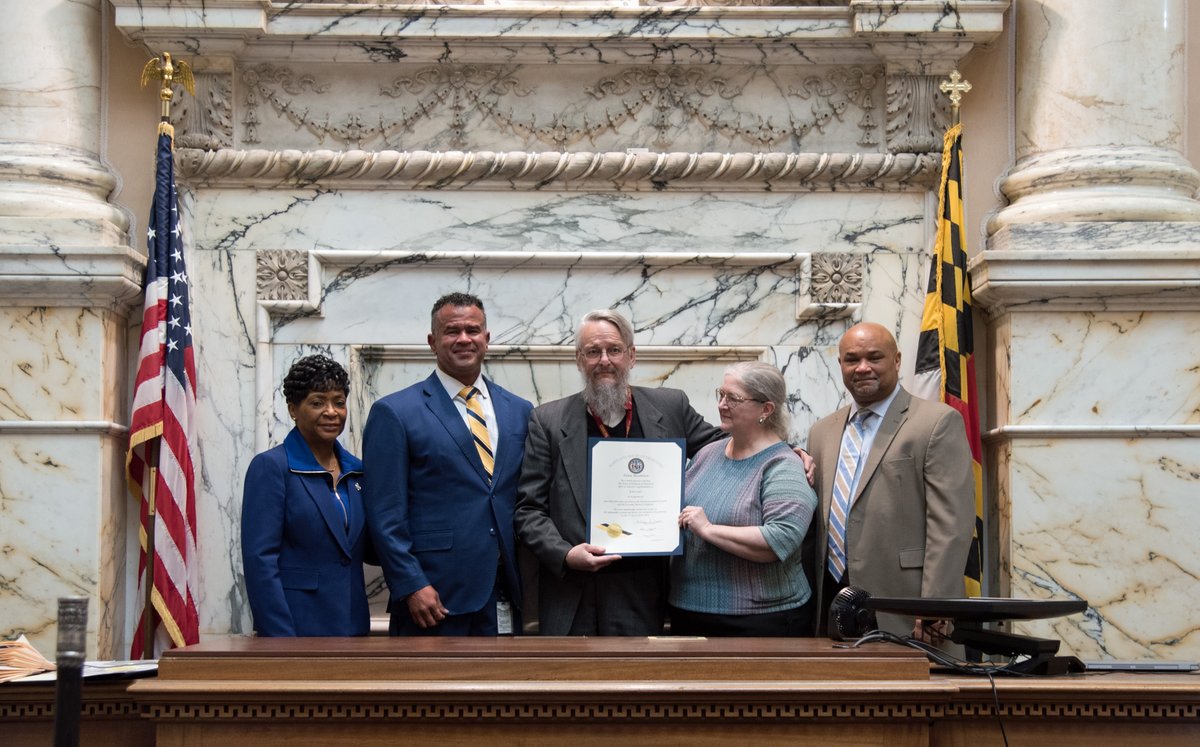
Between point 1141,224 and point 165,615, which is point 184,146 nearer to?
point 165,615

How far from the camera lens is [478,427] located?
15.1 ft

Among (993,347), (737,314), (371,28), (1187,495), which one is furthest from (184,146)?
(1187,495)

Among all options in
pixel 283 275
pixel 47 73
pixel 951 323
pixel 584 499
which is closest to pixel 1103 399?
pixel 951 323

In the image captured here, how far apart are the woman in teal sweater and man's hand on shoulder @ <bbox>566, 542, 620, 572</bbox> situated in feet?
0.83

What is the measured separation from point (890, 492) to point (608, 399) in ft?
3.07

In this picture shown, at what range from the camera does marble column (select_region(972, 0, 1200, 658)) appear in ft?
16.9

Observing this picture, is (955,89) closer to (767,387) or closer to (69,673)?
(767,387)

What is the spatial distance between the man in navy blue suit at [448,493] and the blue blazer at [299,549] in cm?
12

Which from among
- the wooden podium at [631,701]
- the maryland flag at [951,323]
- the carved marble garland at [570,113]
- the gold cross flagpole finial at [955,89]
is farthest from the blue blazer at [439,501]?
the gold cross flagpole finial at [955,89]

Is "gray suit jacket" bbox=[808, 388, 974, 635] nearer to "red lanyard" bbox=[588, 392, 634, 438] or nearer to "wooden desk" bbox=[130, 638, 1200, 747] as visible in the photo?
"red lanyard" bbox=[588, 392, 634, 438]

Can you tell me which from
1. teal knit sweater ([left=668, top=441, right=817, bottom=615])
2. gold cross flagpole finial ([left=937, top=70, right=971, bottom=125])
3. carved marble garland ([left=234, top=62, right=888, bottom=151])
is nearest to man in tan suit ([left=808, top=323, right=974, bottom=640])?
teal knit sweater ([left=668, top=441, right=817, bottom=615])

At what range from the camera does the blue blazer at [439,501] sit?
4.43 m

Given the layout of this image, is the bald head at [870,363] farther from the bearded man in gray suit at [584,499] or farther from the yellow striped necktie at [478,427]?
the yellow striped necktie at [478,427]

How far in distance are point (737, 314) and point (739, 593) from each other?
1655mm
